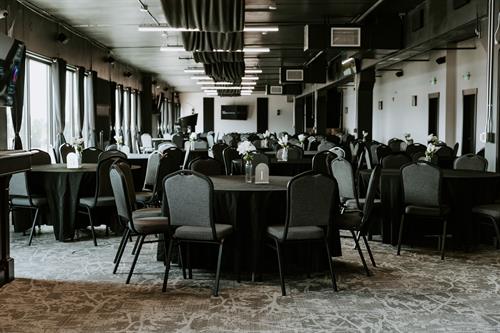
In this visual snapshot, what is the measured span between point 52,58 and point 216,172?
729 cm

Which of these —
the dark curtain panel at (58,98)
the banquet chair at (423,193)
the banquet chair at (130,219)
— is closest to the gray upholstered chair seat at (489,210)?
the banquet chair at (423,193)

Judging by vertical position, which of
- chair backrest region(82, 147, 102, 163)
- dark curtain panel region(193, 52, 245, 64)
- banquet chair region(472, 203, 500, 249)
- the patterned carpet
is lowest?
the patterned carpet

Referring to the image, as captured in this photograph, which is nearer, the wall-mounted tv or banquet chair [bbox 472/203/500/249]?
banquet chair [bbox 472/203/500/249]

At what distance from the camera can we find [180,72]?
82.2 ft

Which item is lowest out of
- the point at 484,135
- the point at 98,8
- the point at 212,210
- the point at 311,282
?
the point at 311,282

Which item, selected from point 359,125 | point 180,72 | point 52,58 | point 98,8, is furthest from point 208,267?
point 180,72

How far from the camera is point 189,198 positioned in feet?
15.7

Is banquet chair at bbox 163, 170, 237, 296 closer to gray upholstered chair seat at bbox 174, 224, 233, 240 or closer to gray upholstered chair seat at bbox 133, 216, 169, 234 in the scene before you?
gray upholstered chair seat at bbox 174, 224, 233, 240

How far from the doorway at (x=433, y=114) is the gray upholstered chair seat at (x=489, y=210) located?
9.88 meters

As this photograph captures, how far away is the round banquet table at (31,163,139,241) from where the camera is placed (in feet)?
22.9

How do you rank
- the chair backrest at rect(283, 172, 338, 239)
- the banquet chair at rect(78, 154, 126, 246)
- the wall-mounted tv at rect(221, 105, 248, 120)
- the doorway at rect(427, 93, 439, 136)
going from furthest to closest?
the wall-mounted tv at rect(221, 105, 248, 120)
the doorway at rect(427, 93, 439, 136)
the banquet chair at rect(78, 154, 126, 246)
the chair backrest at rect(283, 172, 338, 239)

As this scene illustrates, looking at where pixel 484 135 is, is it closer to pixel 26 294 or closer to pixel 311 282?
pixel 311 282

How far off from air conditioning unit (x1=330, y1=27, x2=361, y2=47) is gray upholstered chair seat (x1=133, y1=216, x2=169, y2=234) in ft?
23.7

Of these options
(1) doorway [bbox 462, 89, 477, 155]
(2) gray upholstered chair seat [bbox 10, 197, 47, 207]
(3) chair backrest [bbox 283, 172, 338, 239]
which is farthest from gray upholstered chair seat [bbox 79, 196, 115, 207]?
(1) doorway [bbox 462, 89, 477, 155]
